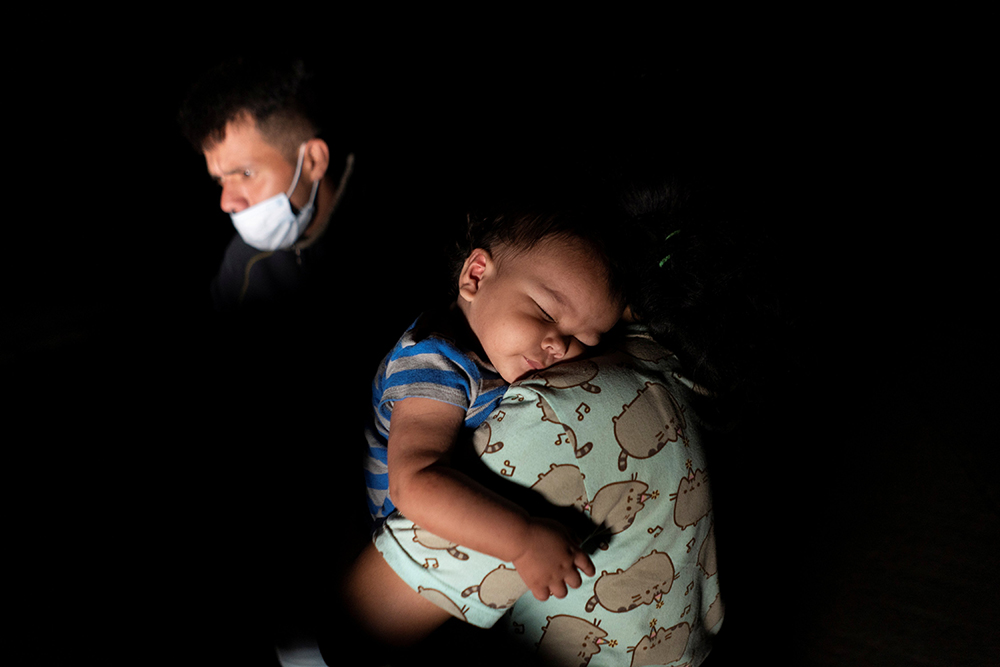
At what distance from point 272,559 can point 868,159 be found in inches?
101

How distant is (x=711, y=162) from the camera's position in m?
0.86

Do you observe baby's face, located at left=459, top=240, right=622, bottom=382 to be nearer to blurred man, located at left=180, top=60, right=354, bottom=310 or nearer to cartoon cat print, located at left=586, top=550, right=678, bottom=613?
cartoon cat print, located at left=586, top=550, right=678, bottom=613

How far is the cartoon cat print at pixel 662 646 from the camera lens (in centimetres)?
81

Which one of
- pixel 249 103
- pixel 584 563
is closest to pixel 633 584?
pixel 584 563

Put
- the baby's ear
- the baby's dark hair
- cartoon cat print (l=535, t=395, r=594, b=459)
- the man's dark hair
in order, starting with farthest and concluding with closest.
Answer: the man's dark hair < the baby's ear < the baby's dark hair < cartoon cat print (l=535, t=395, r=594, b=459)

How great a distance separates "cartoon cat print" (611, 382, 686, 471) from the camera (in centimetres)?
71

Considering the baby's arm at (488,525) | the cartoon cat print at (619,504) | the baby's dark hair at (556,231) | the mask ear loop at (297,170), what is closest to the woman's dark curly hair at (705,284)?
the baby's dark hair at (556,231)

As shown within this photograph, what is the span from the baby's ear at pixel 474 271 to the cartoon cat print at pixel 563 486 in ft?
1.36

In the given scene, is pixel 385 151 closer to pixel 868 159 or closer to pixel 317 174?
pixel 317 174

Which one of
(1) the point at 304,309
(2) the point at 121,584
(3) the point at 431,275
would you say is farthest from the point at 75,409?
(3) the point at 431,275

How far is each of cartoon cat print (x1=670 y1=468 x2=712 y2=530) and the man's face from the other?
3.80 feet

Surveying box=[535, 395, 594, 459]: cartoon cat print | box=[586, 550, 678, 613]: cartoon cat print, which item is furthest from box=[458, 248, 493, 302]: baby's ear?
box=[586, 550, 678, 613]: cartoon cat print

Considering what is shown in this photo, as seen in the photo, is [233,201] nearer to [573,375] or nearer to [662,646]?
[573,375]

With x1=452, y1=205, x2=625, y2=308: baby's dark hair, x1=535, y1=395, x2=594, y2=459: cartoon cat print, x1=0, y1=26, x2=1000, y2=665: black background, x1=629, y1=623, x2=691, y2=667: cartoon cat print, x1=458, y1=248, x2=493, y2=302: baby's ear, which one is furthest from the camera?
x1=0, y1=26, x2=1000, y2=665: black background
